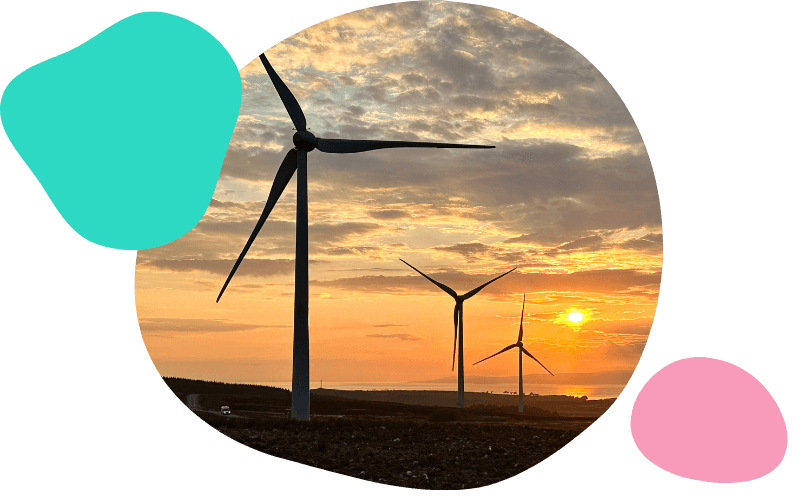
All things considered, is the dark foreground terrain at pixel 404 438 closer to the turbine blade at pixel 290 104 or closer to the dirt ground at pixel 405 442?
the dirt ground at pixel 405 442

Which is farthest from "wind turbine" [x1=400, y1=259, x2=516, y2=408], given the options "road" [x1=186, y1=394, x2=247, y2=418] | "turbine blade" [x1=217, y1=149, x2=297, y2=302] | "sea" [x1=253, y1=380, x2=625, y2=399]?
"road" [x1=186, y1=394, x2=247, y2=418]

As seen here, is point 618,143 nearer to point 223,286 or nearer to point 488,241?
point 488,241

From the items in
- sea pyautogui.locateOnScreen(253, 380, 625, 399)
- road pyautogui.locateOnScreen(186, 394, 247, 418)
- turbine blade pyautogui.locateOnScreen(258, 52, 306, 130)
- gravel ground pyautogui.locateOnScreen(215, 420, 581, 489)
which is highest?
turbine blade pyautogui.locateOnScreen(258, 52, 306, 130)
